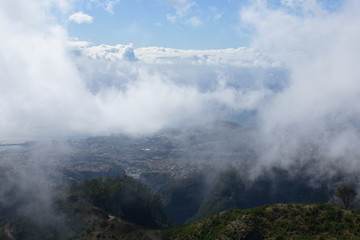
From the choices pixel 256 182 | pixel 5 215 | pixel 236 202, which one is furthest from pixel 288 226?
pixel 256 182

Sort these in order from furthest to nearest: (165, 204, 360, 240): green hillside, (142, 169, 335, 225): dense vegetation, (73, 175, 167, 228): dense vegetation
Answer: (142, 169, 335, 225): dense vegetation < (73, 175, 167, 228): dense vegetation < (165, 204, 360, 240): green hillside

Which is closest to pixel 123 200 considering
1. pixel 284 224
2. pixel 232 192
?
pixel 284 224

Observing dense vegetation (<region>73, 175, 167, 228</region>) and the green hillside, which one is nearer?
the green hillside

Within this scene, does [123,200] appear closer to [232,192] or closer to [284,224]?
[284,224]

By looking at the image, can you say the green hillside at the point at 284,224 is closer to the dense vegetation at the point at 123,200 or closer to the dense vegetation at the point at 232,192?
the dense vegetation at the point at 123,200

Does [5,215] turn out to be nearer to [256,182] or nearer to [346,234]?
[346,234]

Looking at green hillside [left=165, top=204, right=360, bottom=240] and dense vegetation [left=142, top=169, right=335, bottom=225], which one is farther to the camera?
dense vegetation [left=142, top=169, right=335, bottom=225]

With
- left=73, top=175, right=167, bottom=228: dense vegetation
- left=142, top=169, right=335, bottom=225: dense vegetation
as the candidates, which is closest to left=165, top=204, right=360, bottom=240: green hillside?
left=73, top=175, right=167, bottom=228: dense vegetation

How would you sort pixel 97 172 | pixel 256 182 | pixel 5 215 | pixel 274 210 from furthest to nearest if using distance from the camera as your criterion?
1. pixel 97 172
2. pixel 256 182
3. pixel 5 215
4. pixel 274 210

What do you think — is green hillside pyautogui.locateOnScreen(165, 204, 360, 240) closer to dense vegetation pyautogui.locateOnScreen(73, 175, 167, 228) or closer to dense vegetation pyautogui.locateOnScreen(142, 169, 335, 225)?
dense vegetation pyautogui.locateOnScreen(73, 175, 167, 228)

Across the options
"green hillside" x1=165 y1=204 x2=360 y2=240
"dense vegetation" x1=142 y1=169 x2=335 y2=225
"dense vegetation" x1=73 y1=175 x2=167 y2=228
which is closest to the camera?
"green hillside" x1=165 y1=204 x2=360 y2=240

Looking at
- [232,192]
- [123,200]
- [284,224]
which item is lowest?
[123,200]
